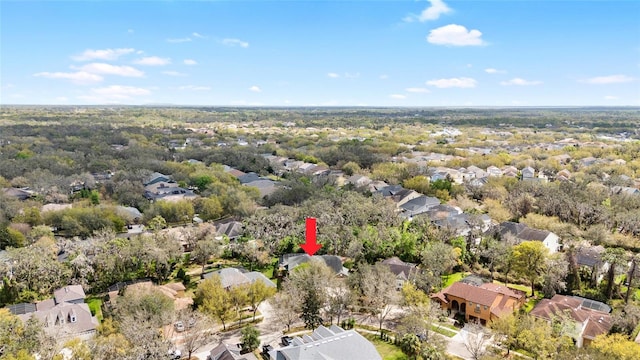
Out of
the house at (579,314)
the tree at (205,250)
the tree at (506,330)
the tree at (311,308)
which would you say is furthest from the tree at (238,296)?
the house at (579,314)

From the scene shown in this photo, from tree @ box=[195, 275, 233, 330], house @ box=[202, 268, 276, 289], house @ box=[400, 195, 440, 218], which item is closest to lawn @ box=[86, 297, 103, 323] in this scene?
tree @ box=[195, 275, 233, 330]

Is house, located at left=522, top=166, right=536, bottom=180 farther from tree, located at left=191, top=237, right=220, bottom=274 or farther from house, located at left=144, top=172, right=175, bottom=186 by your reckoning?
house, located at left=144, top=172, right=175, bottom=186

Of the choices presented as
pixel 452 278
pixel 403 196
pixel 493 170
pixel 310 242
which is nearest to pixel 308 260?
pixel 310 242

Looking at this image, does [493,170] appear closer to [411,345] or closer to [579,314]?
[579,314]

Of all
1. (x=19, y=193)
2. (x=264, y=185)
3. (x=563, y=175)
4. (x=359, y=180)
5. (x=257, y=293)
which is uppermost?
(x=563, y=175)

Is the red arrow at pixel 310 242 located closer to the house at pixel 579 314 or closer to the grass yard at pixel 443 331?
the grass yard at pixel 443 331

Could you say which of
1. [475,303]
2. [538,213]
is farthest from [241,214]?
[538,213]
